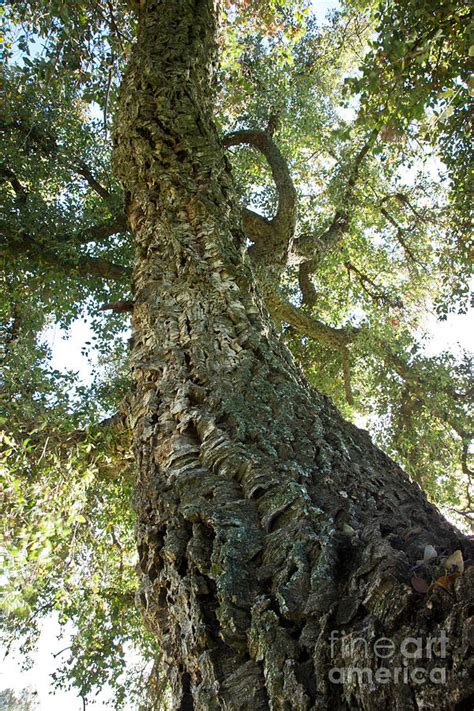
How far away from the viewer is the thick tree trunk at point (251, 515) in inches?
44.5

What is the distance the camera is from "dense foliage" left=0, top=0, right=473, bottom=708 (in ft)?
16.4

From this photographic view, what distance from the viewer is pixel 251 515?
69.2 inches

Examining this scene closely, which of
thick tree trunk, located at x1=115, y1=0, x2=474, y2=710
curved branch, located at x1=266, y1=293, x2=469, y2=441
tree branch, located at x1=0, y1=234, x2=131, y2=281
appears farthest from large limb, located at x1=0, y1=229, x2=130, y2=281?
thick tree trunk, located at x1=115, y1=0, x2=474, y2=710

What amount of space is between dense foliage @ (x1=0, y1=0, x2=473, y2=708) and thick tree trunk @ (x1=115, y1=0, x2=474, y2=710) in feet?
3.22

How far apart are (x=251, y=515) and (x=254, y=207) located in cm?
1011

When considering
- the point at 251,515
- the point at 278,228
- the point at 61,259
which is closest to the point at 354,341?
the point at 278,228

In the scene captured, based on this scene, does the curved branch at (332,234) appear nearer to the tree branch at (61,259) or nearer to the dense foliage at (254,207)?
the dense foliage at (254,207)

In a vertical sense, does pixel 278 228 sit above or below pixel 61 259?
below

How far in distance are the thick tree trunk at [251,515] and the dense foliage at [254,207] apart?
0.98 meters

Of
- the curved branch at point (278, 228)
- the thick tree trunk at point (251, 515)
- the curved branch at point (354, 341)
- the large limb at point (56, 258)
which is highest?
the large limb at point (56, 258)

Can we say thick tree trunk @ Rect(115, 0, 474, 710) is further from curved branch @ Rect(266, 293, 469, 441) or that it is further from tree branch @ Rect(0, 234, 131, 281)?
curved branch @ Rect(266, 293, 469, 441)

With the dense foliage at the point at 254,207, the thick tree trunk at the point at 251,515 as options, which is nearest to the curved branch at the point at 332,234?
the dense foliage at the point at 254,207

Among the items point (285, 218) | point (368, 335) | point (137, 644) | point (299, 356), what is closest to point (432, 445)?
point (368, 335)

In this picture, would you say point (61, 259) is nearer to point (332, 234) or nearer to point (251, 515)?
point (332, 234)
